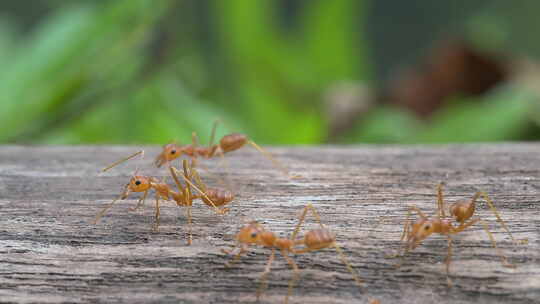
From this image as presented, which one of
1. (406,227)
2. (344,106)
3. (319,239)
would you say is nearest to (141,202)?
(319,239)

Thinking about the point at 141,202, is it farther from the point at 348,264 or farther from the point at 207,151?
the point at 348,264

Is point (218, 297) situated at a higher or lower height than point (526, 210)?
lower

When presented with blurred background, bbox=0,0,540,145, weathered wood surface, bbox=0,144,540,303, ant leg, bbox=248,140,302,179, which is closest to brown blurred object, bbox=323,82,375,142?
blurred background, bbox=0,0,540,145

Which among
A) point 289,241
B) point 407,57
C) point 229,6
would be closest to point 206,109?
point 229,6

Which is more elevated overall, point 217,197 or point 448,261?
point 217,197

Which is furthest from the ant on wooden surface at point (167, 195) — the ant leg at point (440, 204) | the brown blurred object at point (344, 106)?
the brown blurred object at point (344, 106)

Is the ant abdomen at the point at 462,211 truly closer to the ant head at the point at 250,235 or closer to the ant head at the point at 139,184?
the ant head at the point at 250,235

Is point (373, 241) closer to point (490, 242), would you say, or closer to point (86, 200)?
point (490, 242)
